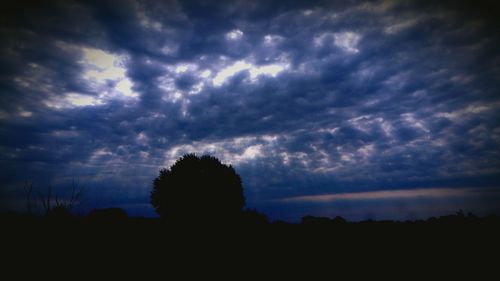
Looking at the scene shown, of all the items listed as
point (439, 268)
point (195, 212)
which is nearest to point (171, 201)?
point (195, 212)

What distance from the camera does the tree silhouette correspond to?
59.7 ft

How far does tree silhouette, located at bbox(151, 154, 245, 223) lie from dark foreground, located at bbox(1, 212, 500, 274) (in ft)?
30.5

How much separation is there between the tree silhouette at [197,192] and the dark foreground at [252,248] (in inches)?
366

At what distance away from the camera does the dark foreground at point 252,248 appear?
555 cm

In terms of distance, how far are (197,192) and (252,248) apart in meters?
11.9

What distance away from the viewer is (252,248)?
7398 mm

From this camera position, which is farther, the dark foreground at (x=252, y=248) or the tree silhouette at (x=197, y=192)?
the tree silhouette at (x=197, y=192)

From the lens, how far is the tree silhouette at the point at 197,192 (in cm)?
1819

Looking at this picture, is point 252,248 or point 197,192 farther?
point 197,192

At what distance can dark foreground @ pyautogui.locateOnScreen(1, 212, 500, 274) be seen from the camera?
5547 mm

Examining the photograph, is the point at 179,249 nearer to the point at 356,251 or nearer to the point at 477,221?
the point at 356,251

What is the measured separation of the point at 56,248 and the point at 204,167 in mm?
13894

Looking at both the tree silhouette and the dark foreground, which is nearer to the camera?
the dark foreground

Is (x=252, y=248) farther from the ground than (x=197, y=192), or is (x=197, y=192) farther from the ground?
(x=197, y=192)
